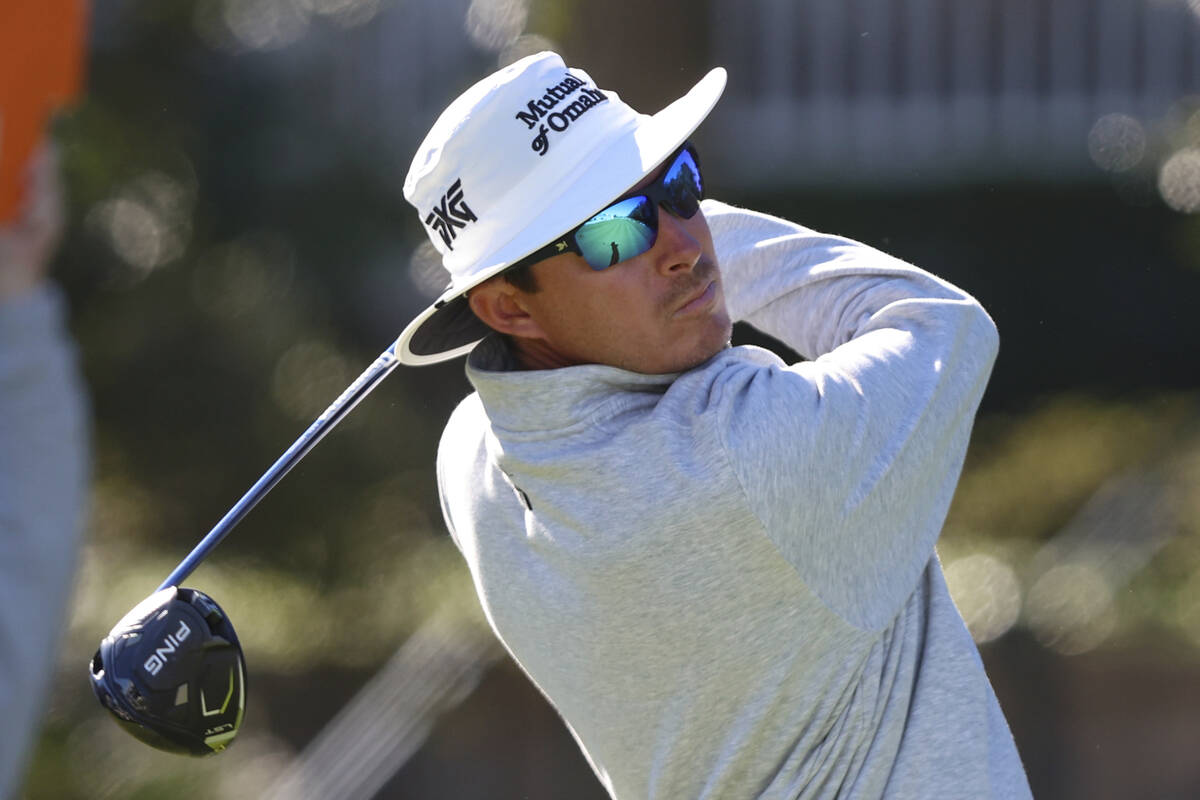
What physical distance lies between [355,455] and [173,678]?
3.54m

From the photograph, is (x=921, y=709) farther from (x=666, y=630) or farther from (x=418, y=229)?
(x=418, y=229)

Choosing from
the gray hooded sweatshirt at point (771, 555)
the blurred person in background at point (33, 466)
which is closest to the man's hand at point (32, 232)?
the blurred person in background at point (33, 466)

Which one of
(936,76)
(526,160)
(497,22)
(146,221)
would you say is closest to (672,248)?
(526,160)

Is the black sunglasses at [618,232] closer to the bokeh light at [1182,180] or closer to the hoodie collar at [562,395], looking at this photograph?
the hoodie collar at [562,395]

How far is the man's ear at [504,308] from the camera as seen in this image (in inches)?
89.6

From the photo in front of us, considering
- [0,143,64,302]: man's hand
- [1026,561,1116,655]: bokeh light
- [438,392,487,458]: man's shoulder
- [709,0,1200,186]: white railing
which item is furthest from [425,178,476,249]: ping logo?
[709,0,1200,186]: white railing

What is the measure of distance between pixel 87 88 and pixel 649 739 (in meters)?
4.09

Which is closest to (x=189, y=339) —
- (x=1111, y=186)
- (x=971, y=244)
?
(x=971, y=244)

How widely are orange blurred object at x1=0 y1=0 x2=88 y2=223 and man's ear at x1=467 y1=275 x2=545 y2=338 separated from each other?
1.06 m

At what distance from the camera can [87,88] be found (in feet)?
18.5

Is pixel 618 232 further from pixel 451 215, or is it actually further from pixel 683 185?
pixel 451 215

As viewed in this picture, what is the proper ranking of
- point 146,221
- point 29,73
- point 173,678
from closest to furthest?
point 29,73 < point 173,678 < point 146,221

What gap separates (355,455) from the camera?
5930 millimetres

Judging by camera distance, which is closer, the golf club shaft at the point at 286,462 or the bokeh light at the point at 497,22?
the golf club shaft at the point at 286,462
